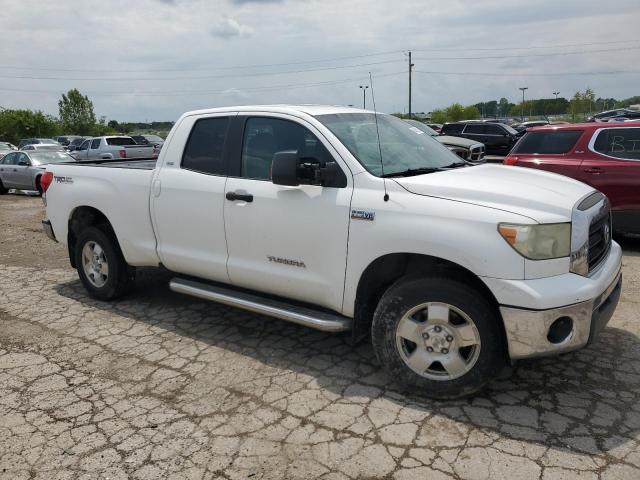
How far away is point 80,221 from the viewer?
587 cm

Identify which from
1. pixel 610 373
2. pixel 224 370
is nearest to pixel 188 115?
pixel 224 370

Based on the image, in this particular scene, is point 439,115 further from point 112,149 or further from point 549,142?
point 549,142

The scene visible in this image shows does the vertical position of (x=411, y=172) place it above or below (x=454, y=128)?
below

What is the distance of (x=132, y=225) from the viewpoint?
514 cm

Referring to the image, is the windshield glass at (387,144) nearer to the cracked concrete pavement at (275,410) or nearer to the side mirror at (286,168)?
the side mirror at (286,168)

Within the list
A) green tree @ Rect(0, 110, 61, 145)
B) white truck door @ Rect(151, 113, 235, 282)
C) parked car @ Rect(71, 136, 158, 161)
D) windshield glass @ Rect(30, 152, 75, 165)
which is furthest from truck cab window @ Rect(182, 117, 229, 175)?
green tree @ Rect(0, 110, 61, 145)

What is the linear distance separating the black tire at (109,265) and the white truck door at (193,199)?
78cm

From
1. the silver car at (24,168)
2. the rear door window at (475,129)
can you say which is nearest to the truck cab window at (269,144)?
the silver car at (24,168)

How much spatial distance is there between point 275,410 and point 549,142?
6.16 metres

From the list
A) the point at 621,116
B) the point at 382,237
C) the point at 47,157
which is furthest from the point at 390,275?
the point at 621,116

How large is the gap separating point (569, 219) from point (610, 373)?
1326 mm

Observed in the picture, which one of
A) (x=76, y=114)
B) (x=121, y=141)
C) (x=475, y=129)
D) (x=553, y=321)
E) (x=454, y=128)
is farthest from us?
(x=76, y=114)

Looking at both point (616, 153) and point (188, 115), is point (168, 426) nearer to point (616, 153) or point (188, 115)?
point (188, 115)

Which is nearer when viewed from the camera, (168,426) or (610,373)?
(168,426)
